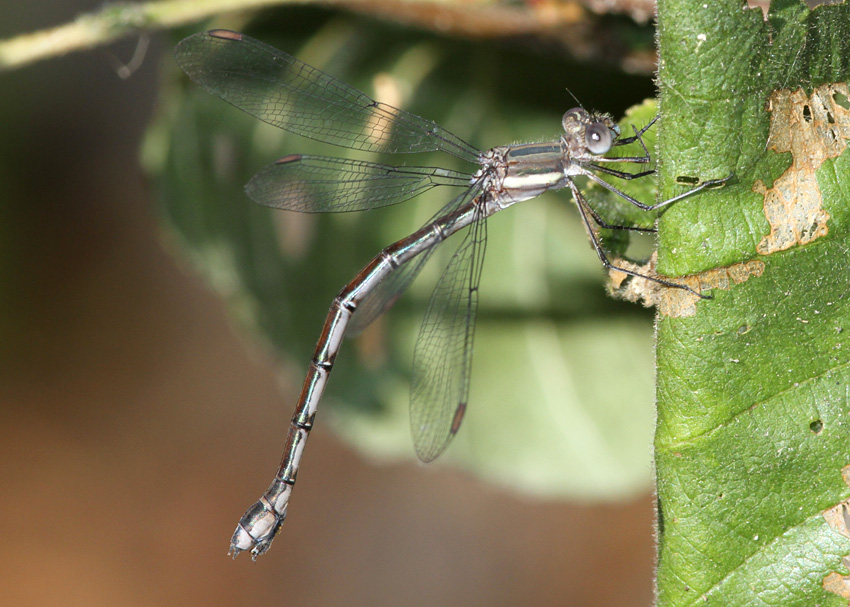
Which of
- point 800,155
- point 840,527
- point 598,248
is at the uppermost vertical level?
point 598,248

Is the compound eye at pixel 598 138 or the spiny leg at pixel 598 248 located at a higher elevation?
the compound eye at pixel 598 138

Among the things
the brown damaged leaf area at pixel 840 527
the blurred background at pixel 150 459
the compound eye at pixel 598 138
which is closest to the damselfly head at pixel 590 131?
the compound eye at pixel 598 138

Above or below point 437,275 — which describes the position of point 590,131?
below

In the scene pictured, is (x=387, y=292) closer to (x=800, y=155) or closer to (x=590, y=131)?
(x=590, y=131)

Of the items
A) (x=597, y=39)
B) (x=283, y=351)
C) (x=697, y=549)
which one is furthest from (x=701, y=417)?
(x=283, y=351)

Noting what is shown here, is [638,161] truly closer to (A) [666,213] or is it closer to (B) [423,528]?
(A) [666,213]

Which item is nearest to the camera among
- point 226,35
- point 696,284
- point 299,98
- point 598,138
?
point 696,284

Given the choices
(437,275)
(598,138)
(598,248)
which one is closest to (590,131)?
(598,138)

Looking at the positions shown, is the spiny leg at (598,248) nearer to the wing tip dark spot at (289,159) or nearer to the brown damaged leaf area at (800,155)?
the brown damaged leaf area at (800,155)
